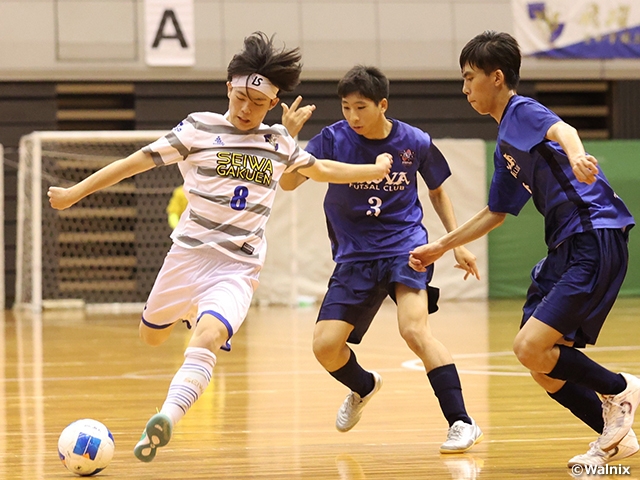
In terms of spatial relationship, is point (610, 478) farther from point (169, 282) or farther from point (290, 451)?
point (169, 282)

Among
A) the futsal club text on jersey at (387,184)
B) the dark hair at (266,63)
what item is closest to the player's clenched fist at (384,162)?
the futsal club text on jersey at (387,184)

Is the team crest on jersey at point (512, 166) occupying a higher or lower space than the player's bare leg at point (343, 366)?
higher

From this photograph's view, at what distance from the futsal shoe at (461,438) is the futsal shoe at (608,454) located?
44 centimetres

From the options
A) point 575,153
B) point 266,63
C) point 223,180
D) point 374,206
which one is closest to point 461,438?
point 374,206

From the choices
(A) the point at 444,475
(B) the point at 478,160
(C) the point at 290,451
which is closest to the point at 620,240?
(A) the point at 444,475

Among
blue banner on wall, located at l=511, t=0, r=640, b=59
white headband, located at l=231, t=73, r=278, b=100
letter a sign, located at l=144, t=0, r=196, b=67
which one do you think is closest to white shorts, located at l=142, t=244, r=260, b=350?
white headband, located at l=231, t=73, r=278, b=100

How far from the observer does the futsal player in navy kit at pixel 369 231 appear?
4.09m

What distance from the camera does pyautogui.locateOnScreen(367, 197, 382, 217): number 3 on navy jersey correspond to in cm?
424

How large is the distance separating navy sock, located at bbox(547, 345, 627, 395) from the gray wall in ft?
35.7

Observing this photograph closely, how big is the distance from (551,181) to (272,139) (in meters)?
1.11

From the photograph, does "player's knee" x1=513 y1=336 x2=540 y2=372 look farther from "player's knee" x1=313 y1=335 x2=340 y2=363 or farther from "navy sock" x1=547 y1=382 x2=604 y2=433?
"player's knee" x1=313 y1=335 x2=340 y2=363

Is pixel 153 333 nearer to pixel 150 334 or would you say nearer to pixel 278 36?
pixel 150 334

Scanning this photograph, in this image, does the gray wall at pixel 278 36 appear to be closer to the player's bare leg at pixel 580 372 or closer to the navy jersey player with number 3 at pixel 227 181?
the navy jersey player with number 3 at pixel 227 181

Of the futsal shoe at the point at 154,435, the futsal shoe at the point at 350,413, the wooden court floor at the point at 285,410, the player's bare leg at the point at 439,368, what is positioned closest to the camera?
the futsal shoe at the point at 154,435
